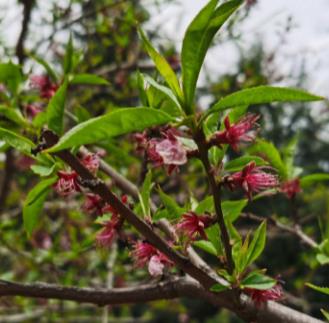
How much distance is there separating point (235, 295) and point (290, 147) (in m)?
1.29

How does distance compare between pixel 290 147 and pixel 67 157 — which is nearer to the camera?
pixel 67 157

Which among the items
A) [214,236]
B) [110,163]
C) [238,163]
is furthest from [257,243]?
[110,163]

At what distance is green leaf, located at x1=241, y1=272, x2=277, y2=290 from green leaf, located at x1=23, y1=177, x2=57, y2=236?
1.72ft

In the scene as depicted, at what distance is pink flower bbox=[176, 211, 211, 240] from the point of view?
3.76 ft

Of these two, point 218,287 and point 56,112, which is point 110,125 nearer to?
point 56,112

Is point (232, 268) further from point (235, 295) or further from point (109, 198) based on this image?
point (109, 198)

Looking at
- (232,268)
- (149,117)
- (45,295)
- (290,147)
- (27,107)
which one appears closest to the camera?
(149,117)

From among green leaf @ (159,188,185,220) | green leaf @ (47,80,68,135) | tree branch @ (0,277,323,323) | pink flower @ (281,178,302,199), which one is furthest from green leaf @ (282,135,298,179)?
green leaf @ (47,80,68,135)

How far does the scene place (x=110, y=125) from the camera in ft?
2.81

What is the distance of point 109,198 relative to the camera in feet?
3.49

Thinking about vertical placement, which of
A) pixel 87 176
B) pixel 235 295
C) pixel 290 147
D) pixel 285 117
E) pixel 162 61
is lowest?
pixel 235 295

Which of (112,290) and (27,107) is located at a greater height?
(27,107)

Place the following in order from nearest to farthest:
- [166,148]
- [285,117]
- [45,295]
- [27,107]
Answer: [166,148] < [45,295] < [27,107] < [285,117]

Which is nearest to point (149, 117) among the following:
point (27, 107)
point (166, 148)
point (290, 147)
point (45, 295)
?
point (166, 148)
